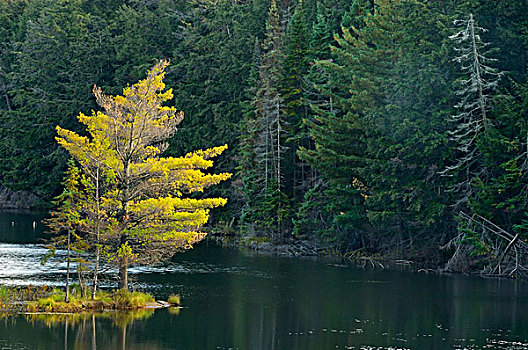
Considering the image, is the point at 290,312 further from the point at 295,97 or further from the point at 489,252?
the point at 295,97

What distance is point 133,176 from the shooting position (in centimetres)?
3928

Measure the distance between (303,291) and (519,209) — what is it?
14203 mm

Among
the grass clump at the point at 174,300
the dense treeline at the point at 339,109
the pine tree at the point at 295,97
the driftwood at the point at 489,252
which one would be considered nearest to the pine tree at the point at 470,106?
the dense treeline at the point at 339,109

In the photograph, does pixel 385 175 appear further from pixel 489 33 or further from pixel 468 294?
pixel 468 294

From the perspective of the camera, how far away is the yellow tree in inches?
1517

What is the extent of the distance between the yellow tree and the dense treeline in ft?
66.7

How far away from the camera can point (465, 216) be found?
5328 centimetres

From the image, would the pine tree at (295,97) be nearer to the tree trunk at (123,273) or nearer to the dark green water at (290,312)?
the dark green water at (290,312)

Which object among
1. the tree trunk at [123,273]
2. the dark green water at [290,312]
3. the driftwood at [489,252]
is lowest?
the dark green water at [290,312]

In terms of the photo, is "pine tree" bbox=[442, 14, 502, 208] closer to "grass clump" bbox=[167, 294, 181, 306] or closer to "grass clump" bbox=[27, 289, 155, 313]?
"grass clump" bbox=[167, 294, 181, 306]

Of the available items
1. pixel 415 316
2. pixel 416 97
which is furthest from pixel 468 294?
pixel 416 97

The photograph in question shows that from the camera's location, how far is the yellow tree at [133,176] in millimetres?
38531

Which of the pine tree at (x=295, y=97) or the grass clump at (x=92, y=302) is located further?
the pine tree at (x=295, y=97)

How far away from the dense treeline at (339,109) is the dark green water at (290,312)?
5.92 metres
